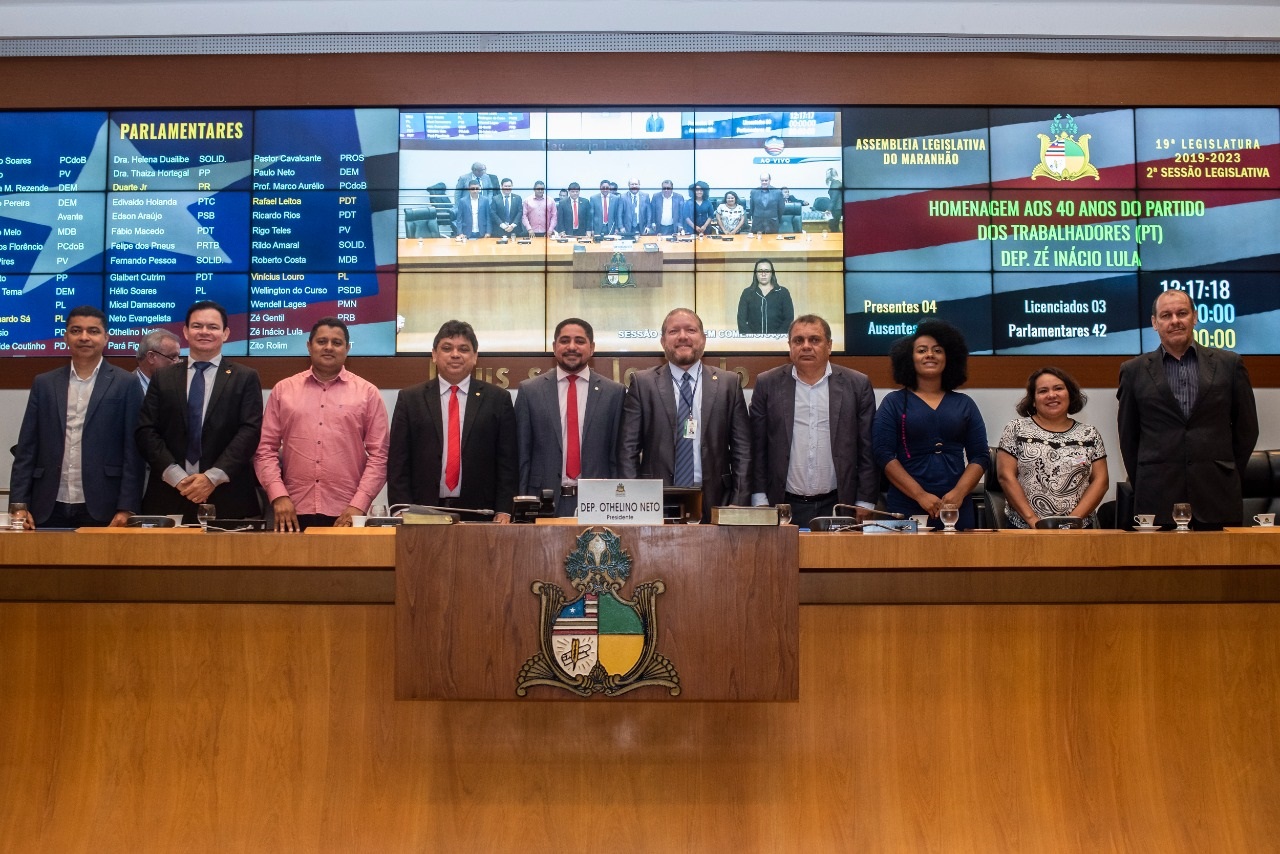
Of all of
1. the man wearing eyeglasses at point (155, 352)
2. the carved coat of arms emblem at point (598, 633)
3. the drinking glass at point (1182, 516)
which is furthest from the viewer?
the man wearing eyeglasses at point (155, 352)

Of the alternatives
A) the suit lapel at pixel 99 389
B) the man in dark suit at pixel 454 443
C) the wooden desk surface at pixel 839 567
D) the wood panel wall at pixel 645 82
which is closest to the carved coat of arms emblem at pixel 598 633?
the wooden desk surface at pixel 839 567

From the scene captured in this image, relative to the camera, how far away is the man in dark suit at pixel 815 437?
4062mm

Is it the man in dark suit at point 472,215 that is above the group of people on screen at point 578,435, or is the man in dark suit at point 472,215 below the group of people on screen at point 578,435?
above

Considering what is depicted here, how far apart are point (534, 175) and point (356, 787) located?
163 inches

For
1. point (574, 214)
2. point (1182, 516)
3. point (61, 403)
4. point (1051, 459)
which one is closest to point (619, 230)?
point (574, 214)

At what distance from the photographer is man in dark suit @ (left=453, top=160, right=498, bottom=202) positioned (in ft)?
19.0

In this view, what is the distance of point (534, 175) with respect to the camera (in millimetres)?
5809

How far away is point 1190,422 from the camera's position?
3.81 m

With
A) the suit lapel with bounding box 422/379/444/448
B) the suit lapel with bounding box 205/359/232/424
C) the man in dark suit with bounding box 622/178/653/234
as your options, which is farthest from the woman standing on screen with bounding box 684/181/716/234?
the suit lapel with bounding box 205/359/232/424

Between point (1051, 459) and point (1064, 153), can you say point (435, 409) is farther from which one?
point (1064, 153)

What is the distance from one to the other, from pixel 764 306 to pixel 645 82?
4.88 feet

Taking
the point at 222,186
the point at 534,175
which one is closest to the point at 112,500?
the point at 222,186

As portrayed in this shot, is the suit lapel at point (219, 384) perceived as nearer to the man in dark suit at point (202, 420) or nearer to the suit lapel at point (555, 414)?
the man in dark suit at point (202, 420)

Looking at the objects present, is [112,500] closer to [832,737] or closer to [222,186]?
[222,186]
